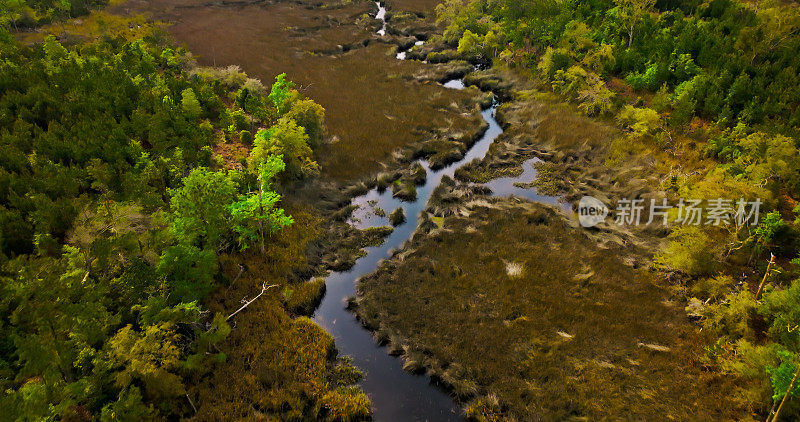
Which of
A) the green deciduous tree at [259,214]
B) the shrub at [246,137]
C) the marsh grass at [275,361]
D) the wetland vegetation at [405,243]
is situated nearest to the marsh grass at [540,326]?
the wetland vegetation at [405,243]

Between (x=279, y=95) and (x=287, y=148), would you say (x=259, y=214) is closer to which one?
(x=287, y=148)

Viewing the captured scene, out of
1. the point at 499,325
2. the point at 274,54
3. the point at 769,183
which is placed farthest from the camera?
the point at 274,54

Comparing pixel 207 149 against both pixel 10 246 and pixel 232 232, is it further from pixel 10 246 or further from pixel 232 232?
pixel 10 246

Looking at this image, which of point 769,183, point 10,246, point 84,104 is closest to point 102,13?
point 84,104

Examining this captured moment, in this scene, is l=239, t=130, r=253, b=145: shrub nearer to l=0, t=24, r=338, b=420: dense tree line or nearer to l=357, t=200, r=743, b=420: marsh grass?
l=0, t=24, r=338, b=420: dense tree line

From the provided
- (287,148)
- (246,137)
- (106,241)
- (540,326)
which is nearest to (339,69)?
(246,137)

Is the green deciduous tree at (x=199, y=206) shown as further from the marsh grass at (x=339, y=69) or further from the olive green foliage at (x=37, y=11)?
the olive green foliage at (x=37, y=11)
